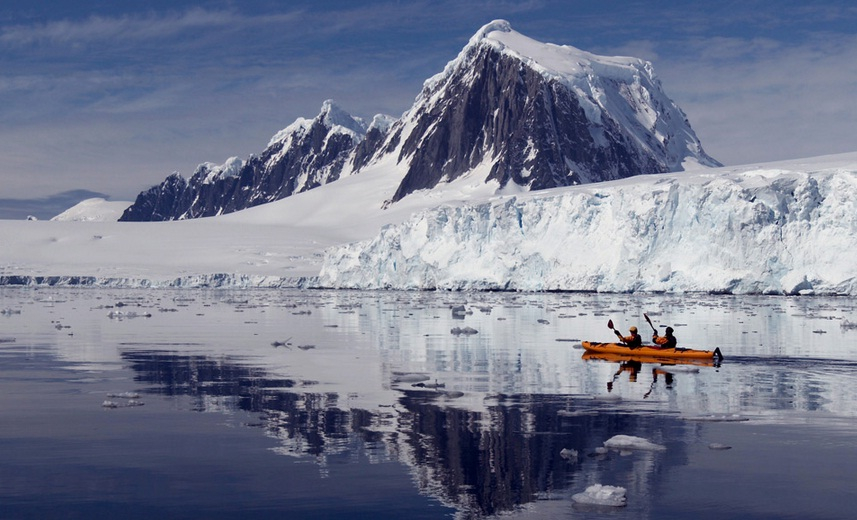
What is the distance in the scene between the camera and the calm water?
8453 mm

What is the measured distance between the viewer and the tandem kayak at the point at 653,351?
19375 millimetres

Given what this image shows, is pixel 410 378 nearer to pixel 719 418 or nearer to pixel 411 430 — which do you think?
pixel 411 430

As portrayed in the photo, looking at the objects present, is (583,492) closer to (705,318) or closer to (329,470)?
(329,470)

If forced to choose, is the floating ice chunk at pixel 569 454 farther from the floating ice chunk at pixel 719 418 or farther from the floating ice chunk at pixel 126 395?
the floating ice chunk at pixel 126 395

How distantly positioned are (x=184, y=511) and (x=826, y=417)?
8.43 m

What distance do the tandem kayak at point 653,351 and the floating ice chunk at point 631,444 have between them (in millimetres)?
9060

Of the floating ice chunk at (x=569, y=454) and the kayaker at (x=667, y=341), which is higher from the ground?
the kayaker at (x=667, y=341)

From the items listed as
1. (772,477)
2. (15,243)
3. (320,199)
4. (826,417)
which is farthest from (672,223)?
(320,199)

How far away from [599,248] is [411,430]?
161 ft

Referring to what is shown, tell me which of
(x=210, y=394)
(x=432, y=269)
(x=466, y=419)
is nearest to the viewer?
(x=466, y=419)

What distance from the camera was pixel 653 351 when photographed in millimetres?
20141

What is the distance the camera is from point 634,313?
126 ft

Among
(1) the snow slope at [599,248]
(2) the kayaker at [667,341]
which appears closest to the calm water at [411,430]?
(2) the kayaker at [667,341]

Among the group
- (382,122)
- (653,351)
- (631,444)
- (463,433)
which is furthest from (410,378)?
(382,122)
